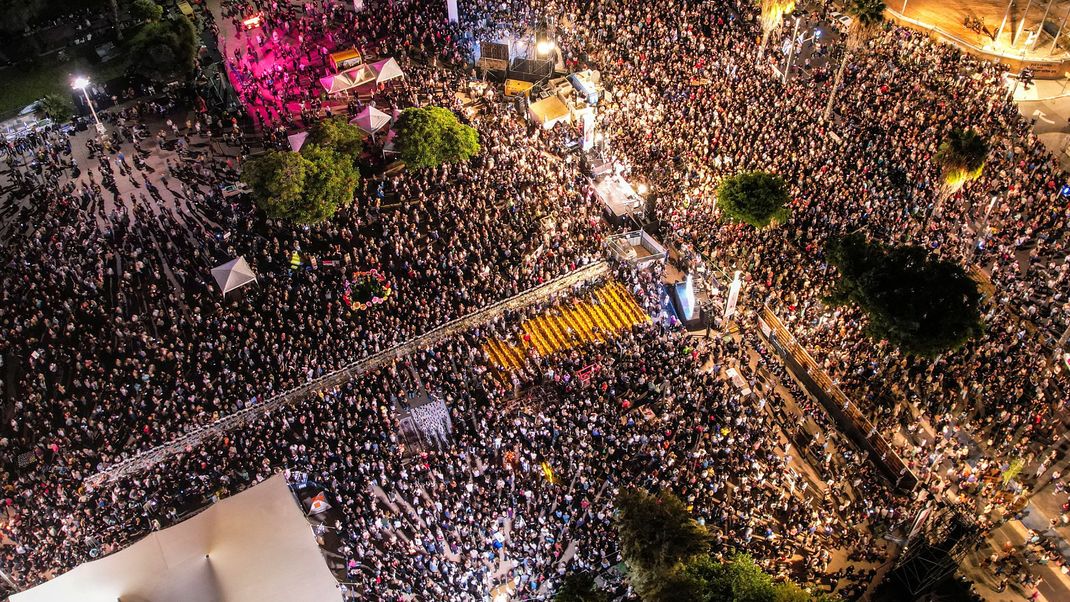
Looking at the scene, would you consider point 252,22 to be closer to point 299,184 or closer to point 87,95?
point 87,95

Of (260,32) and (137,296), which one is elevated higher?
(260,32)

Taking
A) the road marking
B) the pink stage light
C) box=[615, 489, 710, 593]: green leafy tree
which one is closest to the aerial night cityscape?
box=[615, 489, 710, 593]: green leafy tree

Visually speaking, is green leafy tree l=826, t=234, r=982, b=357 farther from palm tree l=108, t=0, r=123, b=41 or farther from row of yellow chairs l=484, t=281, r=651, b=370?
palm tree l=108, t=0, r=123, b=41

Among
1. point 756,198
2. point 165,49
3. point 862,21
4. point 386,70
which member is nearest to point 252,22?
point 165,49

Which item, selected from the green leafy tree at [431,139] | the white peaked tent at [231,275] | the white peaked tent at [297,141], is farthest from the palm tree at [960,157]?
the white peaked tent at [231,275]

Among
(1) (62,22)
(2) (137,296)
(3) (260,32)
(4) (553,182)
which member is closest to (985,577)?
(4) (553,182)

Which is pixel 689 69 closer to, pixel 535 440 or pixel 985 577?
pixel 535 440

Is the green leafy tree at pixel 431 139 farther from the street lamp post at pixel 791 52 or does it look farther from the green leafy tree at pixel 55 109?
the green leafy tree at pixel 55 109

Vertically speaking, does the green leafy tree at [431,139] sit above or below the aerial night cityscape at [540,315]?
above
